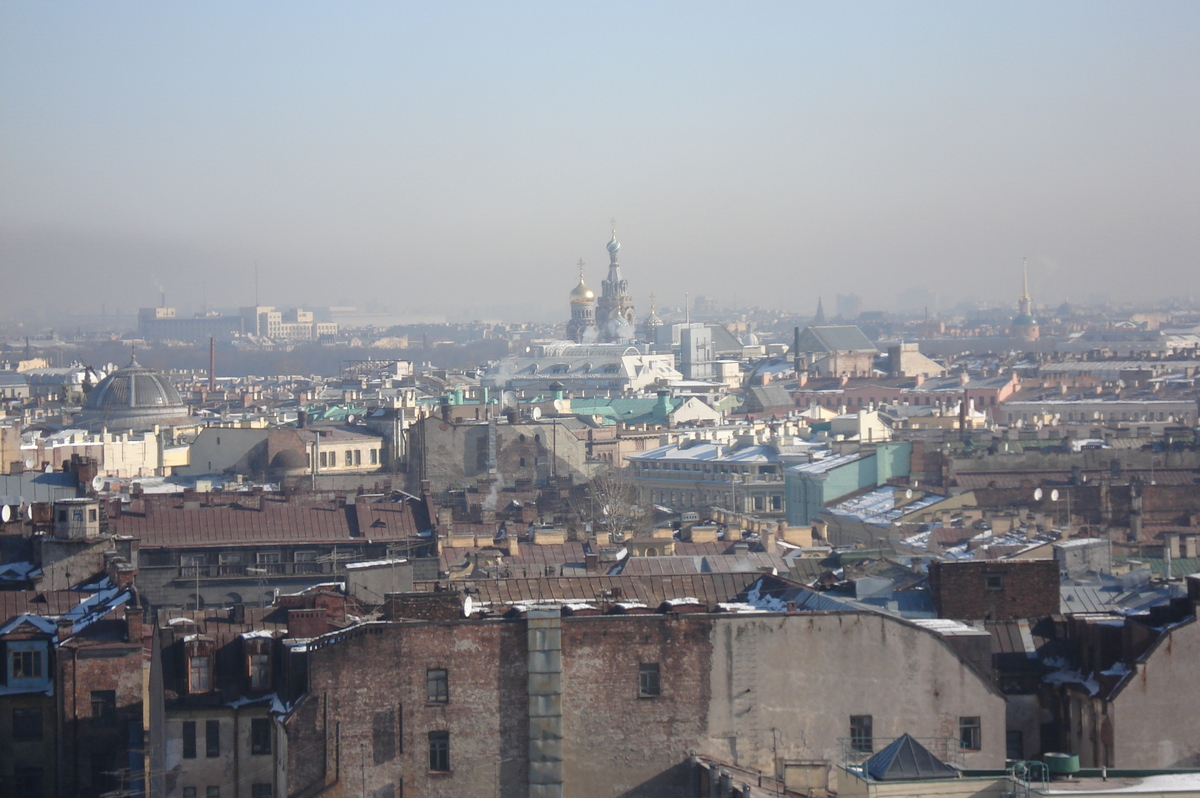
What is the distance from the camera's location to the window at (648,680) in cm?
1589

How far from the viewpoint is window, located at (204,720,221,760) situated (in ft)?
62.0

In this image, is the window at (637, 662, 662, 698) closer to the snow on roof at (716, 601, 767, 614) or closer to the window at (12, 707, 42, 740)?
the snow on roof at (716, 601, 767, 614)

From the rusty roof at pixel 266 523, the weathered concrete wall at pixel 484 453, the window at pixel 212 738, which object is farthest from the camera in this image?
the weathered concrete wall at pixel 484 453

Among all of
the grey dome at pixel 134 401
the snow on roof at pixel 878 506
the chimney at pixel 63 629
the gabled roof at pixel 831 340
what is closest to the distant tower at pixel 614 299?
the gabled roof at pixel 831 340

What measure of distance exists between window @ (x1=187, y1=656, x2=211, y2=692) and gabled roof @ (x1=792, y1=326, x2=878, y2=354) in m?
103

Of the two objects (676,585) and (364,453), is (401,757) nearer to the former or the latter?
(676,585)

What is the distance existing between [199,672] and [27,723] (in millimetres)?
1742

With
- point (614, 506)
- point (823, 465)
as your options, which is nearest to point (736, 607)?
point (614, 506)

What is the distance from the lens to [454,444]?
2064 inches

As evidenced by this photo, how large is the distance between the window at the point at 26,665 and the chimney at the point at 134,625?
1071 mm

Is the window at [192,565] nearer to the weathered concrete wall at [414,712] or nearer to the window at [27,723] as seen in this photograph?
the window at [27,723]

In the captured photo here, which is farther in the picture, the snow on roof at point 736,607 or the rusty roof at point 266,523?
the rusty roof at point 266,523

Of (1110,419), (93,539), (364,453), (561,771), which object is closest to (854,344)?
(1110,419)

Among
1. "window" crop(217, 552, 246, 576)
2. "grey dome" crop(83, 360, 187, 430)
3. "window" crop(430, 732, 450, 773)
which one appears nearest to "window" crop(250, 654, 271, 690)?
"window" crop(430, 732, 450, 773)
